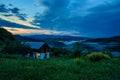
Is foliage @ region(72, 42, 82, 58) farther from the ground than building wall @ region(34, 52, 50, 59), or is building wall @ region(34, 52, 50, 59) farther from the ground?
foliage @ region(72, 42, 82, 58)

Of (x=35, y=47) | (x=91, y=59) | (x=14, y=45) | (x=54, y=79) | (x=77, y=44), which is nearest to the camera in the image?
(x=54, y=79)

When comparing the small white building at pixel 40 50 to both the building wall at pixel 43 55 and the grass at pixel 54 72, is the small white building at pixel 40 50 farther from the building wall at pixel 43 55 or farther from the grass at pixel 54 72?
the grass at pixel 54 72

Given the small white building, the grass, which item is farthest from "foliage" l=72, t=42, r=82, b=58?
the grass

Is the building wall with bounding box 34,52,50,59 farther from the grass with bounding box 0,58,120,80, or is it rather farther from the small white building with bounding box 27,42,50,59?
the grass with bounding box 0,58,120,80

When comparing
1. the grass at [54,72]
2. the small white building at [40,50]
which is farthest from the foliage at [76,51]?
the grass at [54,72]

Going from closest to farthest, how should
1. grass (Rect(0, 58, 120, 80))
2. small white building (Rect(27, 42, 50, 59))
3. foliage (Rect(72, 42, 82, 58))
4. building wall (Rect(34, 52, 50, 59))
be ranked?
grass (Rect(0, 58, 120, 80)) → foliage (Rect(72, 42, 82, 58)) → small white building (Rect(27, 42, 50, 59)) → building wall (Rect(34, 52, 50, 59))

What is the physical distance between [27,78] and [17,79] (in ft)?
1.88

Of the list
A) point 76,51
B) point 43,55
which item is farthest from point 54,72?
point 43,55

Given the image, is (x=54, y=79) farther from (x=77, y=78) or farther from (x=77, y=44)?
(x=77, y=44)

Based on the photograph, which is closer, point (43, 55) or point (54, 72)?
point (54, 72)

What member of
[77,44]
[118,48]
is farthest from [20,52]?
[118,48]

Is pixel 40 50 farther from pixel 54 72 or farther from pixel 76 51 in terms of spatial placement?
pixel 54 72

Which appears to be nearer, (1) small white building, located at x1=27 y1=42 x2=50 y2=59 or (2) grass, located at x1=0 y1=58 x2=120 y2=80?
(2) grass, located at x1=0 y1=58 x2=120 y2=80

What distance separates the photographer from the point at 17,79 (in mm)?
10008
